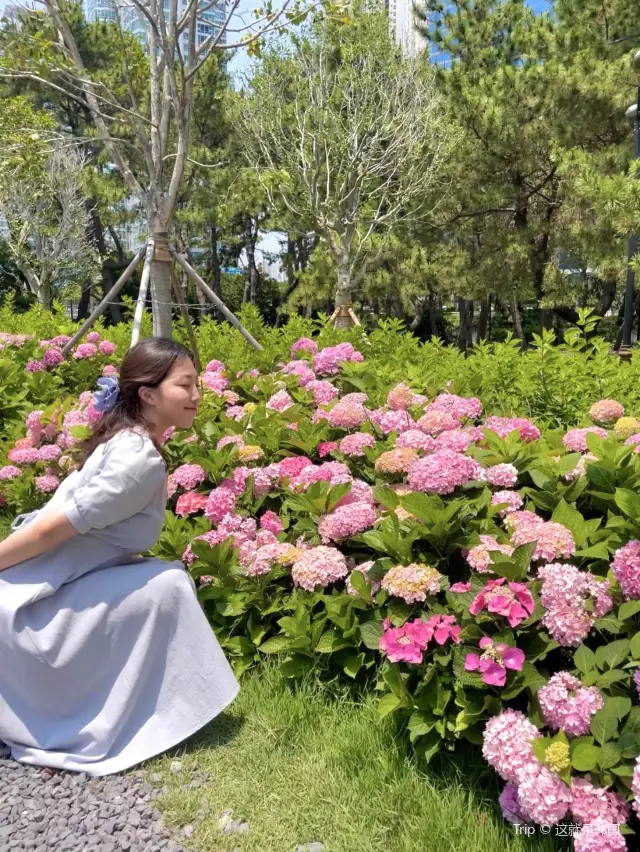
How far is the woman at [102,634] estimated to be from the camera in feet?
6.65

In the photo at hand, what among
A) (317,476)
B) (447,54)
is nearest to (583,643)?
(317,476)

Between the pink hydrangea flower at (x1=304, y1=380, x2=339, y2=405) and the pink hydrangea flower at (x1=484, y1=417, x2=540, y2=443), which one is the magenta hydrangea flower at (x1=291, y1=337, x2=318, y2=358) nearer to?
the pink hydrangea flower at (x1=304, y1=380, x2=339, y2=405)

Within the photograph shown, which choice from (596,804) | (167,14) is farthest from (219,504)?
(167,14)

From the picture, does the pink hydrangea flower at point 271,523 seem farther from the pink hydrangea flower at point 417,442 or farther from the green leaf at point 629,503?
the green leaf at point 629,503

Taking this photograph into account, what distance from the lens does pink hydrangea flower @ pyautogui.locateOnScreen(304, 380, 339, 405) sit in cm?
363

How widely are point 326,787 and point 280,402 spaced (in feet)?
6.67

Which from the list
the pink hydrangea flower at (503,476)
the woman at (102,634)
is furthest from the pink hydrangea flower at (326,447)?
the woman at (102,634)

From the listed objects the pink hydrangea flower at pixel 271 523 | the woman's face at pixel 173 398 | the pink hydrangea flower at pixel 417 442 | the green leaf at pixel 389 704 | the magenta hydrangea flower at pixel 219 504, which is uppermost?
the woman's face at pixel 173 398

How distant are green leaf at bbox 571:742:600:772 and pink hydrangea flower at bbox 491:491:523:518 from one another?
0.87 meters

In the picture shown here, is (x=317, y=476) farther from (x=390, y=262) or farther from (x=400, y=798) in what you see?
(x=390, y=262)

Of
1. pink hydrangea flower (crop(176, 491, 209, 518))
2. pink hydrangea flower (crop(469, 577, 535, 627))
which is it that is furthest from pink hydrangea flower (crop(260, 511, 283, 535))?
pink hydrangea flower (crop(469, 577, 535, 627))

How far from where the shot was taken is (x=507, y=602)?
68.3 inches

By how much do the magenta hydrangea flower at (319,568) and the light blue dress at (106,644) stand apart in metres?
0.37

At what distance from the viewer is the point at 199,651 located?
2.12 metres
